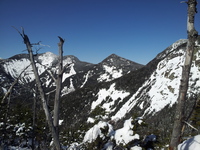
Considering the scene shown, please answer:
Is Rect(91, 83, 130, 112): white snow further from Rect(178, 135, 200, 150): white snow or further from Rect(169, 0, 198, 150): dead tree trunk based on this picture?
Rect(169, 0, 198, 150): dead tree trunk

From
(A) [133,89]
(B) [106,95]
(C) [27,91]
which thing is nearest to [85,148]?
(C) [27,91]

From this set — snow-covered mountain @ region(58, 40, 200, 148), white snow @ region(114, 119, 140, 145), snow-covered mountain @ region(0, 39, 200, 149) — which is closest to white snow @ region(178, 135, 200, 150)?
snow-covered mountain @ region(0, 39, 200, 149)

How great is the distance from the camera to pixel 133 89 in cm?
11425

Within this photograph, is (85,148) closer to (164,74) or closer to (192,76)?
(192,76)

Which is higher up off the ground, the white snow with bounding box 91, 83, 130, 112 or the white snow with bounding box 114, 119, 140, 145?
the white snow with bounding box 91, 83, 130, 112

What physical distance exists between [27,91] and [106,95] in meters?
124

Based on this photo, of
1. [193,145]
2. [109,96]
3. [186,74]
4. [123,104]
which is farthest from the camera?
[109,96]

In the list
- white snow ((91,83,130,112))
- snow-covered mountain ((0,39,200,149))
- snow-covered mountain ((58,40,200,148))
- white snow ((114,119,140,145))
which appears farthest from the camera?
white snow ((91,83,130,112))

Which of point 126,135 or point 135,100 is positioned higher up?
point 135,100

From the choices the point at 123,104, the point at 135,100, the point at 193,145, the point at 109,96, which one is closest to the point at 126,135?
the point at 193,145

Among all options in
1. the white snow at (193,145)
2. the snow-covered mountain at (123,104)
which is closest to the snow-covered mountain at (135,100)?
the snow-covered mountain at (123,104)

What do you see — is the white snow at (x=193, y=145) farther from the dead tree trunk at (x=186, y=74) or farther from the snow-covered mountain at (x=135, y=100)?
the snow-covered mountain at (x=135, y=100)

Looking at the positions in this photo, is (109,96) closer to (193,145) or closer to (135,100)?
(135,100)

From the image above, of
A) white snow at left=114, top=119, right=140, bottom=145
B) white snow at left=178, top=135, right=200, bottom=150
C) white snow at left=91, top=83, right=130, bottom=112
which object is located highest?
white snow at left=91, top=83, right=130, bottom=112
